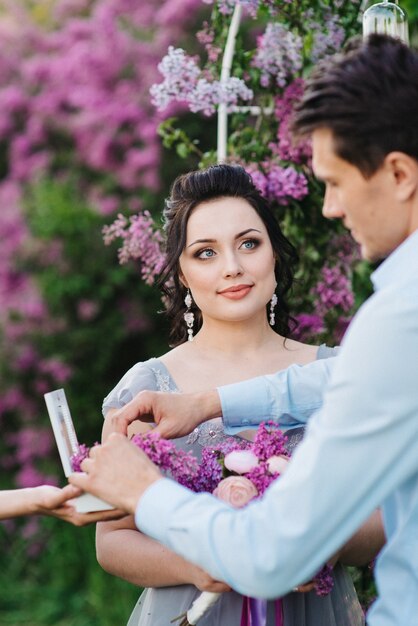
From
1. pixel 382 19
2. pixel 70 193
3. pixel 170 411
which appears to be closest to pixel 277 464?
pixel 170 411

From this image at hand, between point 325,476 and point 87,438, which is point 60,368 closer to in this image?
point 87,438

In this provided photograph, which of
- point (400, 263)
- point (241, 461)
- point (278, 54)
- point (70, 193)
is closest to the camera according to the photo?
point (400, 263)

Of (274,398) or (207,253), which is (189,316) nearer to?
(207,253)

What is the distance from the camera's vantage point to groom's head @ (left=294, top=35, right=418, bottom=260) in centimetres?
162

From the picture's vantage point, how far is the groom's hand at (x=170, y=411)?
2264 millimetres

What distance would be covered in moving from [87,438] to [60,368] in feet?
1.55

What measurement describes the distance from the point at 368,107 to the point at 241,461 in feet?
2.81

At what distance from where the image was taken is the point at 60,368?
5375 millimetres

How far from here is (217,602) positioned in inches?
96.3

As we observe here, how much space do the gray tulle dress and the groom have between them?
0.76 meters

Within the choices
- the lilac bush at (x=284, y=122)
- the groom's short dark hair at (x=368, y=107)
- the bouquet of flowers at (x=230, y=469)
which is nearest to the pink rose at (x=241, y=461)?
the bouquet of flowers at (x=230, y=469)

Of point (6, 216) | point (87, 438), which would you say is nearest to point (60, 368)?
point (87, 438)

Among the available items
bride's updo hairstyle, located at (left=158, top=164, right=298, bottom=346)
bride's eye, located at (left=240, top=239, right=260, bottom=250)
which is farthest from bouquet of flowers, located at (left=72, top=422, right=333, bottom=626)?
bride's updo hairstyle, located at (left=158, top=164, right=298, bottom=346)

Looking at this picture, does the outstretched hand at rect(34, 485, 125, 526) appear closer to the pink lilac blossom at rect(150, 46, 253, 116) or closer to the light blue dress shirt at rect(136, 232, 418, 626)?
the light blue dress shirt at rect(136, 232, 418, 626)
